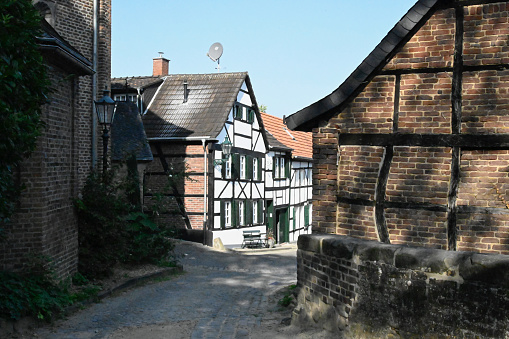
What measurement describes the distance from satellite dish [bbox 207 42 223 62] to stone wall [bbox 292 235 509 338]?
23.0m

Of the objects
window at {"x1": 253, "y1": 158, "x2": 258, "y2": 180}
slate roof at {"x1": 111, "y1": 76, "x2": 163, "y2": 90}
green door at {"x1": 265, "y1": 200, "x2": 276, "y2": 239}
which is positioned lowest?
green door at {"x1": 265, "y1": 200, "x2": 276, "y2": 239}

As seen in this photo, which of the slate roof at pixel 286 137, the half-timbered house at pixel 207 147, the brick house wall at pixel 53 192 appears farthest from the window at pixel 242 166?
the brick house wall at pixel 53 192

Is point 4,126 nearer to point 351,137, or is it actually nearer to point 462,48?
point 351,137

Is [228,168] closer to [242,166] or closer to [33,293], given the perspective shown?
[242,166]

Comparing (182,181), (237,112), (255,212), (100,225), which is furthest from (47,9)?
(255,212)

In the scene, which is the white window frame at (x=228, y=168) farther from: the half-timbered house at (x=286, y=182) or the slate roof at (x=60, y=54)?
the slate roof at (x=60, y=54)

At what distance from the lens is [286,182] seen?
3300 cm

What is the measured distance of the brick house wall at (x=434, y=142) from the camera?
297 inches

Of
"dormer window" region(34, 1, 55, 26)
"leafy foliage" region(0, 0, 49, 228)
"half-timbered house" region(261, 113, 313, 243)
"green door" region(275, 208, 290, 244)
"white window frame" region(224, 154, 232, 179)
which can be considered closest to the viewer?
"leafy foliage" region(0, 0, 49, 228)

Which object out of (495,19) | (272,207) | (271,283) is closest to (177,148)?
(272,207)

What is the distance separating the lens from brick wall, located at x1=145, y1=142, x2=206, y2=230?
82.4 ft

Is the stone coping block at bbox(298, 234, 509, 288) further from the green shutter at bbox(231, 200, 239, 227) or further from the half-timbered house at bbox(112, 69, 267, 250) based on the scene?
the green shutter at bbox(231, 200, 239, 227)

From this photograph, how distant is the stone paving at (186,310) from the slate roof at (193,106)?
34.4ft

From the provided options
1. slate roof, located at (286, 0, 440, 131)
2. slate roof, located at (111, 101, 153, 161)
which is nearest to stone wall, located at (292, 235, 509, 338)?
slate roof, located at (286, 0, 440, 131)
